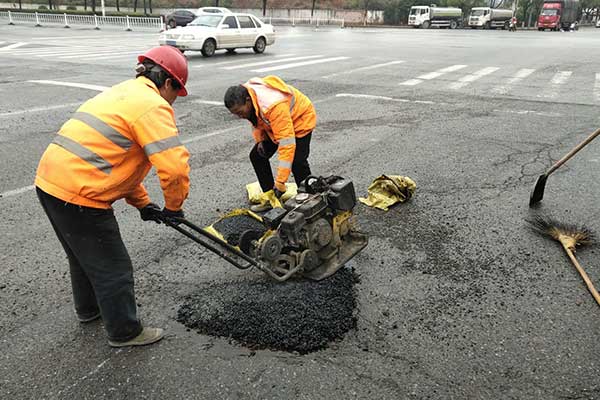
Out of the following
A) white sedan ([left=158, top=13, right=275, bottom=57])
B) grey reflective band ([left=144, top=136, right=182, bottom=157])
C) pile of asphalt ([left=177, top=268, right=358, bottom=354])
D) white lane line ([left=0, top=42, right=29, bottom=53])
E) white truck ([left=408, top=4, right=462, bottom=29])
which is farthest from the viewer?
white truck ([left=408, top=4, right=462, bottom=29])

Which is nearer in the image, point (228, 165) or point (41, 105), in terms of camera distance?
point (228, 165)

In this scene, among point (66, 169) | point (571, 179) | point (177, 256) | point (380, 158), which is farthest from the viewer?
point (380, 158)

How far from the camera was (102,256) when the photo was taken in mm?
2516

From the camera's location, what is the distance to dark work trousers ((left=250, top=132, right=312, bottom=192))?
14.3 ft

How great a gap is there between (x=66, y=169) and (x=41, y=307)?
129 centimetres

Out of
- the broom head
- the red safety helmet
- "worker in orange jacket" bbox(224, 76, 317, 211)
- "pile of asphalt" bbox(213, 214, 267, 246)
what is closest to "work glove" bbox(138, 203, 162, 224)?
the red safety helmet

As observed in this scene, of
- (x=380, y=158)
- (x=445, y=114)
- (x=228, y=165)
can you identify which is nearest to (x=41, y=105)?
(x=228, y=165)

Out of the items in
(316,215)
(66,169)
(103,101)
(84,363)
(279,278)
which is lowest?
(84,363)

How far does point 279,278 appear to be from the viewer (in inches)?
117

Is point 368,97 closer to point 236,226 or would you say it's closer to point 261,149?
point 261,149

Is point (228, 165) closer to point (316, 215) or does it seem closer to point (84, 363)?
point (316, 215)

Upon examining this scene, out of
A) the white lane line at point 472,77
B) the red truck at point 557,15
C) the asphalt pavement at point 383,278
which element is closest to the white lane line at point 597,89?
the asphalt pavement at point 383,278

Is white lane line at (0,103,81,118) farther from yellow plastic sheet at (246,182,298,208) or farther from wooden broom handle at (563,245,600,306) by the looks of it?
wooden broom handle at (563,245,600,306)

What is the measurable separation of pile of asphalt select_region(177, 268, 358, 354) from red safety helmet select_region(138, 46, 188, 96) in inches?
55.3
